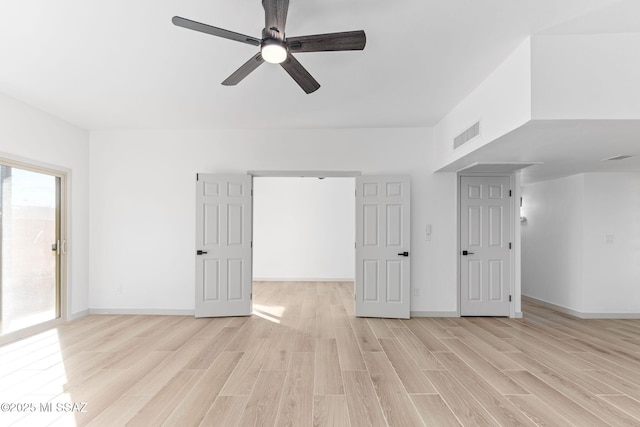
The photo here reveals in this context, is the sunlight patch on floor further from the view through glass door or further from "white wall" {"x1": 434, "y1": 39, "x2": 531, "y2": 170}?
"white wall" {"x1": 434, "y1": 39, "x2": 531, "y2": 170}

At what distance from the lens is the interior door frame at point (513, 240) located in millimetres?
4984

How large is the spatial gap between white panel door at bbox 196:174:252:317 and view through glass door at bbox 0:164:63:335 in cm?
187

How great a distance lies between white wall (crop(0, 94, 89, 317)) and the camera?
12.9 ft

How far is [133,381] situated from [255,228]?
5.51 metres

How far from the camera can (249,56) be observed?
296cm

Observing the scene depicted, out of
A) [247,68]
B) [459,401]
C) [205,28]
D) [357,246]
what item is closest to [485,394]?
[459,401]

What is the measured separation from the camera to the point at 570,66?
2531mm

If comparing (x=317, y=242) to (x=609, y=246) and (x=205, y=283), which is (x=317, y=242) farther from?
(x=609, y=246)

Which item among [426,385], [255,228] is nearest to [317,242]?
[255,228]

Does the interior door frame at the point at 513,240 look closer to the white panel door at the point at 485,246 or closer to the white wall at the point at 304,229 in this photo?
the white panel door at the point at 485,246

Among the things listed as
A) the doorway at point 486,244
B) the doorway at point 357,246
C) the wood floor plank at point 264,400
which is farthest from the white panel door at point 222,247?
the doorway at point 486,244

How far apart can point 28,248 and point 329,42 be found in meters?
4.49

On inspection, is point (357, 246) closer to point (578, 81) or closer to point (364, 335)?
point (364, 335)

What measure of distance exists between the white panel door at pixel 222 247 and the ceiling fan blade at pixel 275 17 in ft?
10.3
